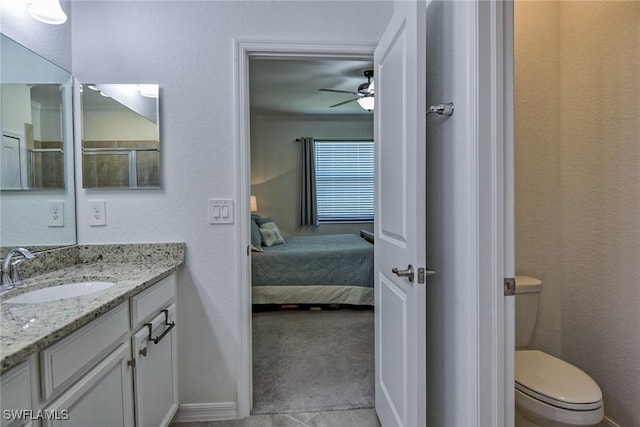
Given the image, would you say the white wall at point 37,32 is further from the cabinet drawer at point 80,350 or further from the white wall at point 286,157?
the white wall at point 286,157

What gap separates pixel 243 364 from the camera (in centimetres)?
185

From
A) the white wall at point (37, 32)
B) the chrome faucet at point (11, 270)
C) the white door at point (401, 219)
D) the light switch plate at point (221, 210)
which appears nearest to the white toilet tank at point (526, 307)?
the white door at point (401, 219)

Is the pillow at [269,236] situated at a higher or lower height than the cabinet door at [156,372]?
higher

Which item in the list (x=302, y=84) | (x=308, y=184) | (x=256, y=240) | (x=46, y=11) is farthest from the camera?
(x=308, y=184)

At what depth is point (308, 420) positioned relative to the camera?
1.83m

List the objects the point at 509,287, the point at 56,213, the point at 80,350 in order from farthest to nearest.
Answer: the point at 56,213 → the point at 509,287 → the point at 80,350

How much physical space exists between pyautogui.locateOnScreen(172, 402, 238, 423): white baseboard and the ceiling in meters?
2.49

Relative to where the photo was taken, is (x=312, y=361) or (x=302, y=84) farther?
(x=302, y=84)

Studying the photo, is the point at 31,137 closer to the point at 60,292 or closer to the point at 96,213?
the point at 96,213

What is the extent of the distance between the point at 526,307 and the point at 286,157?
4.44 m

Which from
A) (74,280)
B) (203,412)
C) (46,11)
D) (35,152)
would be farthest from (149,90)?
(203,412)

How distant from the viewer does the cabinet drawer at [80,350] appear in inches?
33.3

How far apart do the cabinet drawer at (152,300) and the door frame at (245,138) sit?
0.34 meters

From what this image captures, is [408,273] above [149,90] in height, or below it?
below
